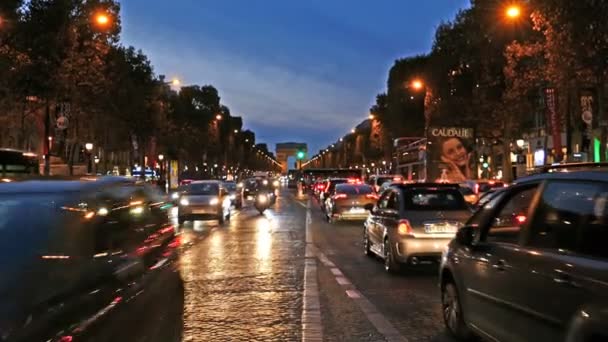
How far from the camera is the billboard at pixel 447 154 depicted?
31547 millimetres

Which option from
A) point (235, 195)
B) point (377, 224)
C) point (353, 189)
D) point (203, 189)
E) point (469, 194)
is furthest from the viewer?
point (235, 195)

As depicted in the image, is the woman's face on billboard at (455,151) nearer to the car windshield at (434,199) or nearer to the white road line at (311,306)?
the white road line at (311,306)

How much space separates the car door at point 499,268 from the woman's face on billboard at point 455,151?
25.4 m

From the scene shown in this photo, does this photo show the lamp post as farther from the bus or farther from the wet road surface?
the wet road surface

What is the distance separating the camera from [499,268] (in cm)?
577

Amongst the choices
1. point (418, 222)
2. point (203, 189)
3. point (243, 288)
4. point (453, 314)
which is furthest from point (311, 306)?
point (203, 189)

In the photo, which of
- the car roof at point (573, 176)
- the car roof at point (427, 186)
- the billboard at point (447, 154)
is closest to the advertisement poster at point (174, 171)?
the billboard at point (447, 154)

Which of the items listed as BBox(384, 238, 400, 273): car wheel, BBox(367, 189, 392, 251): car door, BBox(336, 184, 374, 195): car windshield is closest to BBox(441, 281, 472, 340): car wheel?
BBox(384, 238, 400, 273): car wheel

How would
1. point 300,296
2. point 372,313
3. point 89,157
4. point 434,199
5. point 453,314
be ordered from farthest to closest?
point 89,157 < point 434,199 < point 300,296 < point 372,313 < point 453,314

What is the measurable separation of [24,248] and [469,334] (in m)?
4.48

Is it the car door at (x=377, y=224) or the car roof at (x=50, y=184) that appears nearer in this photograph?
the car roof at (x=50, y=184)

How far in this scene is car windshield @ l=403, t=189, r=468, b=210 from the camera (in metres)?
12.3

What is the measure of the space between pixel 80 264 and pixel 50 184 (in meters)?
1.09

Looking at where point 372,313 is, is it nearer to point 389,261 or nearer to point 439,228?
point 439,228
